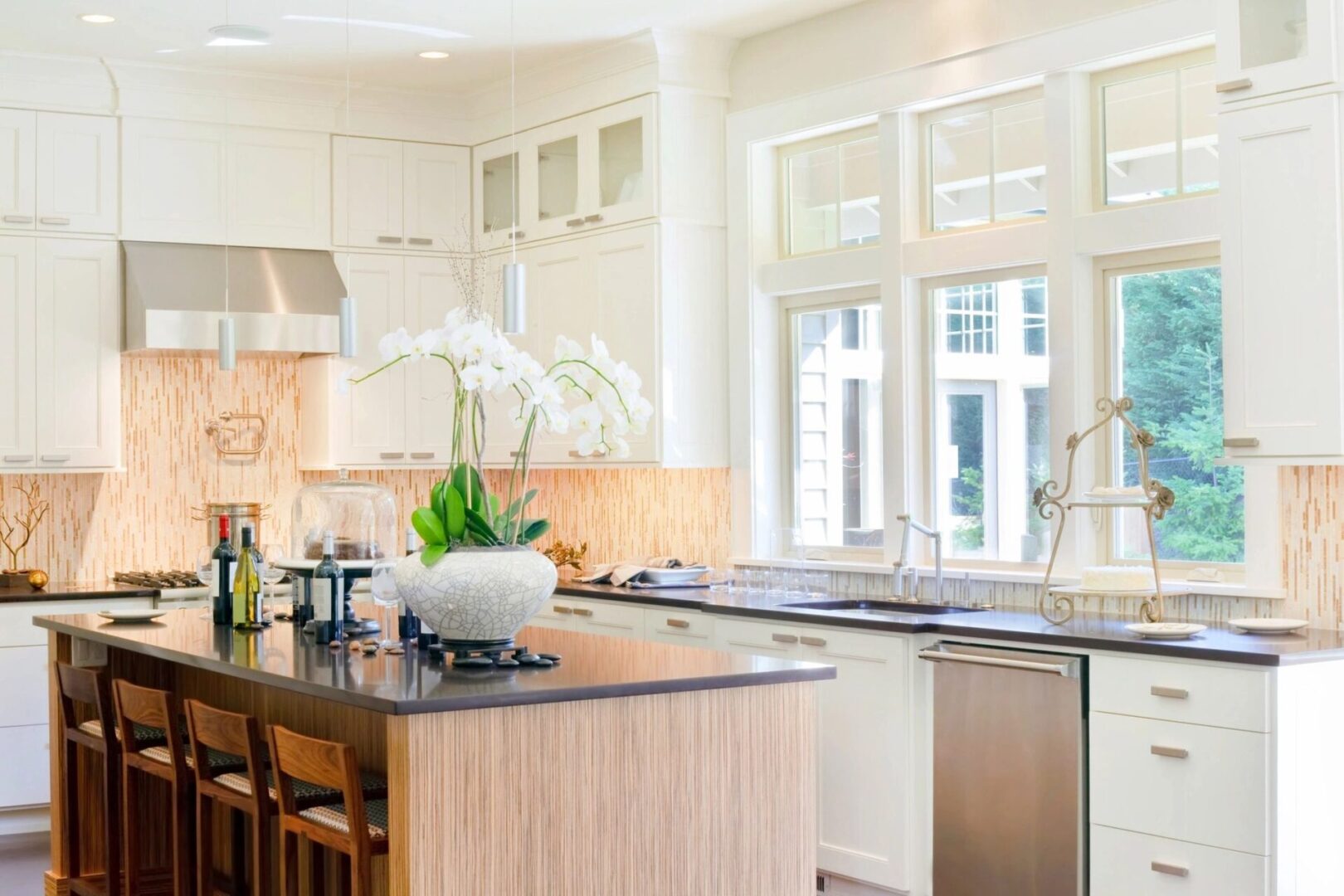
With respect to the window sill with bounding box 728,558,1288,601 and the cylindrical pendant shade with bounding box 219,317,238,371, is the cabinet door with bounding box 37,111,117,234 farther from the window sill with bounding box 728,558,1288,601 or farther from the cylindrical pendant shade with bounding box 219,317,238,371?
the window sill with bounding box 728,558,1288,601

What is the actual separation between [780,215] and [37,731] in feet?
11.3

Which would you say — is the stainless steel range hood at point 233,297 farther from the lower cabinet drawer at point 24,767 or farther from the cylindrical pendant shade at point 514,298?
the cylindrical pendant shade at point 514,298

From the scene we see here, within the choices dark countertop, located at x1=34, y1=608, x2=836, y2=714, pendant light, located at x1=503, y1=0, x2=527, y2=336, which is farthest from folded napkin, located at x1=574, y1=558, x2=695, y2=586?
dark countertop, located at x1=34, y1=608, x2=836, y2=714

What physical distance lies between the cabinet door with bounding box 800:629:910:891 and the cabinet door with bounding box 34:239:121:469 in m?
3.15

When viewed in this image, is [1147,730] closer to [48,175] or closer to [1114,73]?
[1114,73]

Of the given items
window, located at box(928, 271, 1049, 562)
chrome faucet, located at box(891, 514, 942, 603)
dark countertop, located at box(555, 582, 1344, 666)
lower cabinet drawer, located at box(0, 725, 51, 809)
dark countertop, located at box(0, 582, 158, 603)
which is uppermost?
window, located at box(928, 271, 1049, 562)

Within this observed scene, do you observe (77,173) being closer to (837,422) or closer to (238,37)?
(238,37)

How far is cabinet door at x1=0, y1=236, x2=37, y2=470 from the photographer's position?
5.95 meters

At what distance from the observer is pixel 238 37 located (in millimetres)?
5793

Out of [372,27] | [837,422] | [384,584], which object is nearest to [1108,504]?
[837,422]

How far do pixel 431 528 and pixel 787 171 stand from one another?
118 inches

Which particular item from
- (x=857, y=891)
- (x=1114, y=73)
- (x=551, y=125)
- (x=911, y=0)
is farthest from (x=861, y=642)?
(x=551, y=125)

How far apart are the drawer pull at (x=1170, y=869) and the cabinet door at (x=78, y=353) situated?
434cm

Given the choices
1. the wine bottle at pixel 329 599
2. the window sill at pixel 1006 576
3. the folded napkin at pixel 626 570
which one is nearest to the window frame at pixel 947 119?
the window sill at pixel 1006 576
